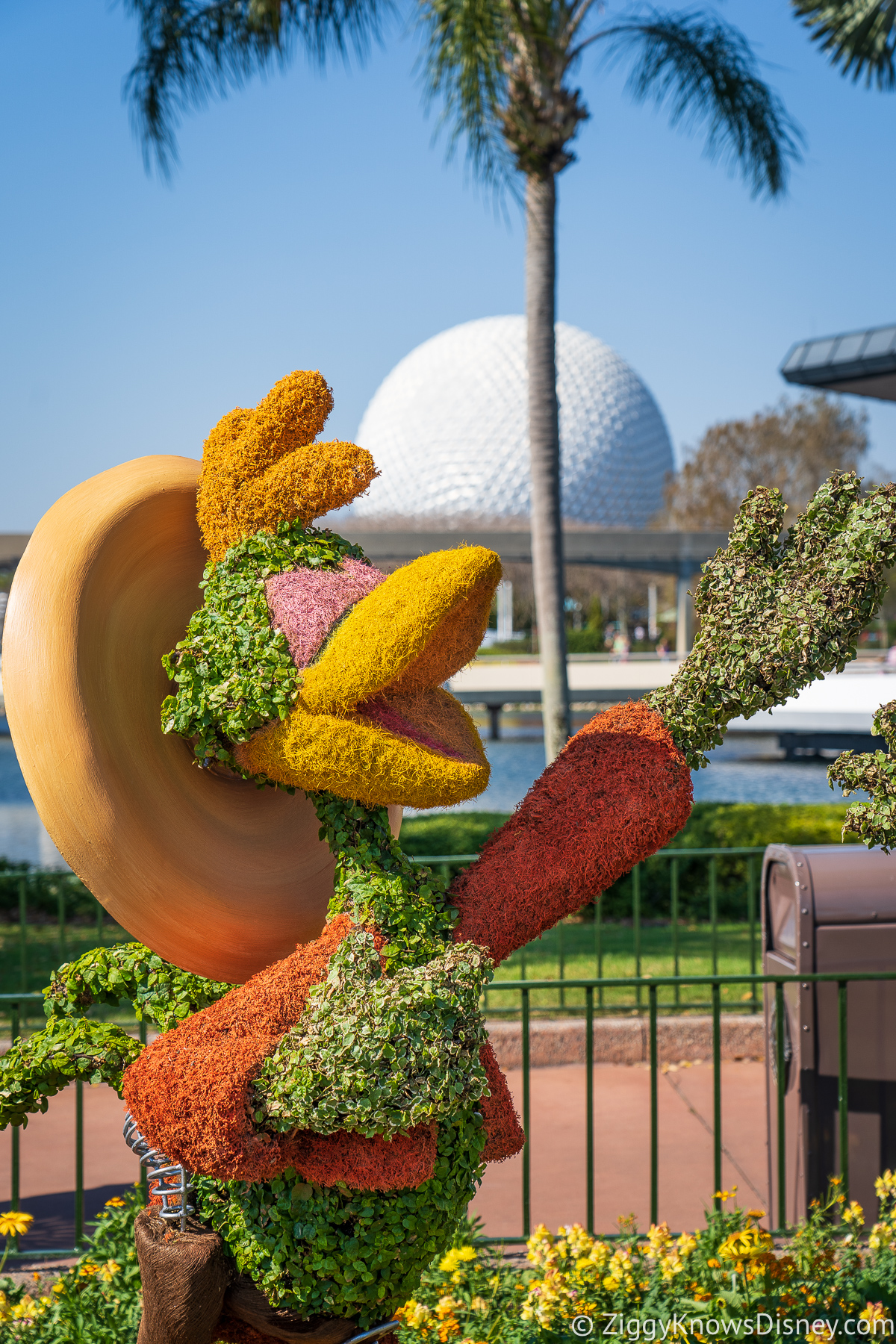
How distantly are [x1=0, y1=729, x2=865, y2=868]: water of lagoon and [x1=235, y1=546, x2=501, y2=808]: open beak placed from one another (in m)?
12.4

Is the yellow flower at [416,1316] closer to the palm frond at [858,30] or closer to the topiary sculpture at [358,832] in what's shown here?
the topiary sculpture at [358,832]

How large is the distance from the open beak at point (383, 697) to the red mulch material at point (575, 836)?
0.68 feet

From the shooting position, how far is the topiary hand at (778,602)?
2.31 metres

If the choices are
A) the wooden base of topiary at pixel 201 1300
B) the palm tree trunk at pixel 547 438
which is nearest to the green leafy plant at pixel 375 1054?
the wooden base of topiary at pixel 201 1300

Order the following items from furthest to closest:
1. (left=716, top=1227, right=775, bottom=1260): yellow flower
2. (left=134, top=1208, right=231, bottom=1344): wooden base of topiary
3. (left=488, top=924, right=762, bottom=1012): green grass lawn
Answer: (left=488, top=924, right=762, bottom=1012): green grass lawn
(left=716, top=1227, right=775, bottom=1260): yellow flower
(left=134, top=1208, right=231, bottom=1344): wooden base of topiary

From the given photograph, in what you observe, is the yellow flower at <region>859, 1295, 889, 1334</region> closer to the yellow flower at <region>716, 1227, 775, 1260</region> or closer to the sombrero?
the yellow flower at <region>716, 1227, 775, 1260</region>

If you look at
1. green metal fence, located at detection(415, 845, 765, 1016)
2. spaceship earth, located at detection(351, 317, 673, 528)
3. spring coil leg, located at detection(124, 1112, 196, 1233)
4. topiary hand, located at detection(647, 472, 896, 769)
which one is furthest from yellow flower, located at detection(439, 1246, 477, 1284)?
spaceship earth, located at detection(351, 317, 673, 528)

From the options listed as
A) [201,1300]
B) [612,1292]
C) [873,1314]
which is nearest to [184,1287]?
[201,1300]

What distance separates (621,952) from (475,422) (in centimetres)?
4619

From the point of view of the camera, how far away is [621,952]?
8.41 m

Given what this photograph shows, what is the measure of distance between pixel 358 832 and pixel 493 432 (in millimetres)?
51708

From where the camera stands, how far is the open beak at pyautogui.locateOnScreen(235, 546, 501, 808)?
7.04 ft

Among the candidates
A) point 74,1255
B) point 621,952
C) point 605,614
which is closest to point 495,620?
point 605,614

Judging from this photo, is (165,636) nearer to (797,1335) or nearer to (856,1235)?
(797,1335)
